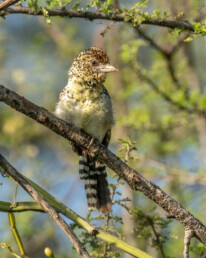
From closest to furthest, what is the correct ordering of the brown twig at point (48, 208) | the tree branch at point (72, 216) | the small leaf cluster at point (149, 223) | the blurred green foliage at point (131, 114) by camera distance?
the brown twig at point (48, 208), the tree branch at point (72, 216), the small leaf cluster at point (149, 223), the blurred green foliage at point (131, 114)

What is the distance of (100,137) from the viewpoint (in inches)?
166

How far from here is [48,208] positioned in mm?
2506

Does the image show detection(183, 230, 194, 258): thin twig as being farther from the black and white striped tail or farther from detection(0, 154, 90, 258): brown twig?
the black and white striped tail

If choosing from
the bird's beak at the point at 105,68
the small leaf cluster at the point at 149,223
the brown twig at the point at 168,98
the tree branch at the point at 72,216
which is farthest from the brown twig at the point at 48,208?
the brown twig at the point at 168,98

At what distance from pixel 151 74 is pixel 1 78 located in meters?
2.35

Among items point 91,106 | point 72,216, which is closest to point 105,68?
point 91,106

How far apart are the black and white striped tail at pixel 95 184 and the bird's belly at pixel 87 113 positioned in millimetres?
463

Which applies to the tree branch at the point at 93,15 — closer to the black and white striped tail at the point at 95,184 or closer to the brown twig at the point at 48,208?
the brown twig at the point at 48,208

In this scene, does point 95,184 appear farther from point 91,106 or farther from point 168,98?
point 168,98

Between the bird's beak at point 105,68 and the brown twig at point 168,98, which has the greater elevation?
the brown twig at point 168,98

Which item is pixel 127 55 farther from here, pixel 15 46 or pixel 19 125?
pixel 15 46

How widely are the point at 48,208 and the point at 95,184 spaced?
5.99ft

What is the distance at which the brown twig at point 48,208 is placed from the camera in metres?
2.43

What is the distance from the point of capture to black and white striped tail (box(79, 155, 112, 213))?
3947mm
